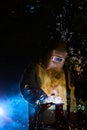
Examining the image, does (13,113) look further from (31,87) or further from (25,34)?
(25,34)

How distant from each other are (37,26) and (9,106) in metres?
3.04

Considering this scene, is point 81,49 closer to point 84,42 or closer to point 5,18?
point 84,42

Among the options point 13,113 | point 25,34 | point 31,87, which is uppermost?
point 25,34

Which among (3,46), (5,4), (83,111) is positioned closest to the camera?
(5,4)

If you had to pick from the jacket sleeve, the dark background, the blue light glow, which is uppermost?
the dark background

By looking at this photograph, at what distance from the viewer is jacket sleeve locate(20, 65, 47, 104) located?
10.3 metres

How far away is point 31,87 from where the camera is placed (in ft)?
34.7

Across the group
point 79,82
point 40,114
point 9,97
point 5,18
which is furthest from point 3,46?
point 79,82

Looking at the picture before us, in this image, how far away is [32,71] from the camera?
11.2m

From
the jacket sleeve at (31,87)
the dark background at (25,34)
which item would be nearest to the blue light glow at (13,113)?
the dark background at (25,34)

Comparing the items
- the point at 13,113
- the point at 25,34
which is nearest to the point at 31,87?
the point at 13,113

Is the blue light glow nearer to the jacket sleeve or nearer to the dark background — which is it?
the dark background

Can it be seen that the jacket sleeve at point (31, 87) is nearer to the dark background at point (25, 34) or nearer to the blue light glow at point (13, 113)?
the dark background at point (25, 34)

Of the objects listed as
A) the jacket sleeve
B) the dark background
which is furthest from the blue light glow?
the jacket sleeve
